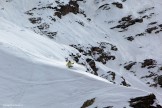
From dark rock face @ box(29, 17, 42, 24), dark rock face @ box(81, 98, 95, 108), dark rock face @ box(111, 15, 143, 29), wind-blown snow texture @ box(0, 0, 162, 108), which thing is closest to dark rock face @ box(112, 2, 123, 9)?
wind-blown snow texture @ box(0, 0, 162, 108)

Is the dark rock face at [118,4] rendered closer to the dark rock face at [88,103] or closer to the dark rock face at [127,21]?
the dark rock face at [127,21]

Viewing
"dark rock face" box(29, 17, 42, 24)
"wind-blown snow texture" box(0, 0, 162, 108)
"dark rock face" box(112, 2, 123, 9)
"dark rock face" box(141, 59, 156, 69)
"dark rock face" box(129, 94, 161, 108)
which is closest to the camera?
"dark rock face" box(129, 94, 161, 108)

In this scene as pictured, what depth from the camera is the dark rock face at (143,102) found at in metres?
9.37

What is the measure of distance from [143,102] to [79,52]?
21.5 m

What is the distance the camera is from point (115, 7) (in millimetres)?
53812

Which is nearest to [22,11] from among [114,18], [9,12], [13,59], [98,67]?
[9,12]

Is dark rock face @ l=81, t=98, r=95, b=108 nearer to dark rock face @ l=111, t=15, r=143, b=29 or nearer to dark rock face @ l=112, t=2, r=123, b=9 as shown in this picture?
dark rock face @ l=111, t=15, r=143, b=29

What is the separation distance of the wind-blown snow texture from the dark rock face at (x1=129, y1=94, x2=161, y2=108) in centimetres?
15

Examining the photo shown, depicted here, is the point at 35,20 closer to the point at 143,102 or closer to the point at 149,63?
the point at 149,63

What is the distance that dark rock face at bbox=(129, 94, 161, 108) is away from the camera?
9367mm

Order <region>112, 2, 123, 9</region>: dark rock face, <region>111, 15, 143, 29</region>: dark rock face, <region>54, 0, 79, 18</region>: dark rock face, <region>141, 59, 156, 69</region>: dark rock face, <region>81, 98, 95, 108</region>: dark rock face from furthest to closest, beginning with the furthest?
<region>112, 2, 123, 9</region>: dark rock face < <region>111, 15, 143, 29</region>: dark rock face < <region>54, 0, 79, 18</region>: dark rock face < <region>141, 59, 156, 69</region>: dark rock face < <region>81, 98, 95, 108</region>: dark rock face

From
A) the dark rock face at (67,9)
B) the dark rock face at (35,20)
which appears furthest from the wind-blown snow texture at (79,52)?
the dark rock face at (35,20)

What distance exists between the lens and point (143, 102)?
9477 mm

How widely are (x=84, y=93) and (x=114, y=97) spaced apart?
1.61 metres
